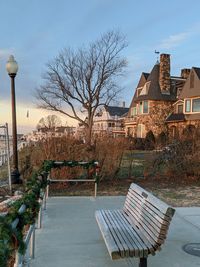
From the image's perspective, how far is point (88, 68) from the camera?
147 ft

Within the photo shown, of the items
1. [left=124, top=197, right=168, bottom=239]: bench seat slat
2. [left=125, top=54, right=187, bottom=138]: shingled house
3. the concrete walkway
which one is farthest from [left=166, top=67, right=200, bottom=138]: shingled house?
[left=124, top=197, right=168, bottom=239]: bench seat slat

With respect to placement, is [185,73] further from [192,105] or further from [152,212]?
[152,212]

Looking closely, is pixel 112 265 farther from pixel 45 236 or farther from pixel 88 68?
pixel 88 68

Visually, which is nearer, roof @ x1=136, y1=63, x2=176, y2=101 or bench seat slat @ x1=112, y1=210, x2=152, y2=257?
bench seat slat @ x1=112, y1=210, x2=152, y2=257

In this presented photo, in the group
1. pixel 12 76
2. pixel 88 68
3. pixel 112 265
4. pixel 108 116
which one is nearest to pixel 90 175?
pixel 12 76

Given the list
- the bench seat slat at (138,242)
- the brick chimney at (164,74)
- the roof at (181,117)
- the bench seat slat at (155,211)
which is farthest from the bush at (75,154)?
the brick chimney at (164,74)

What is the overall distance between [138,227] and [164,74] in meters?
42.3

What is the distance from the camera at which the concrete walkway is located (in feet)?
15.8

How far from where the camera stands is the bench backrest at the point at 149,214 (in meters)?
4.02

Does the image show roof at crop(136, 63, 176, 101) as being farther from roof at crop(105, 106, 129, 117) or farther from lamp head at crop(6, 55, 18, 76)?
roof at crop(105, 106, 129, 117)

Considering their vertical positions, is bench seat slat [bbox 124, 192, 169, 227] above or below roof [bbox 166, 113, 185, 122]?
below

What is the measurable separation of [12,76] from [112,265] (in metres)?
8.60

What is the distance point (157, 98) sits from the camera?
44844mm

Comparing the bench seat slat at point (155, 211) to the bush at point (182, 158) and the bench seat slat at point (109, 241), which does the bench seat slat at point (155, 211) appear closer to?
the bench seat slat at point (109, 241)
